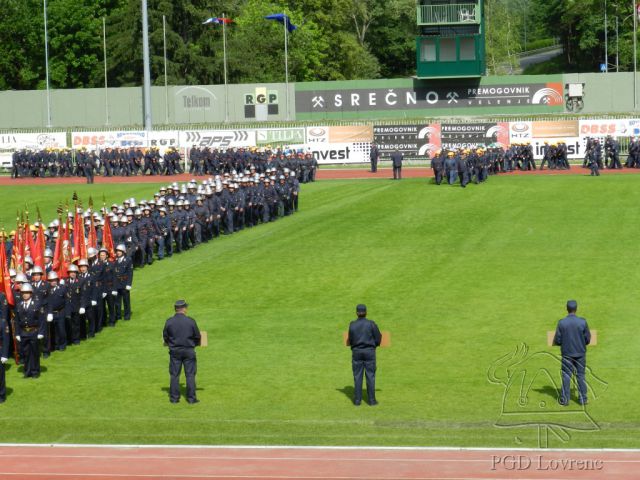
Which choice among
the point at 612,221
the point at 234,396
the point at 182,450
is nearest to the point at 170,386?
the point at 234,396

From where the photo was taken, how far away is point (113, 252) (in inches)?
979

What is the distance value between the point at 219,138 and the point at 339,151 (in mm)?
6201

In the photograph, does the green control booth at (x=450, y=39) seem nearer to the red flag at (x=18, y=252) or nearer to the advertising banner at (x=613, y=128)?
the advertising banner at (x=613, y=128)

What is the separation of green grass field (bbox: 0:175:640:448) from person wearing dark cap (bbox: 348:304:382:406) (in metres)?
0.49

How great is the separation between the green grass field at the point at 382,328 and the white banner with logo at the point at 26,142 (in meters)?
22.3

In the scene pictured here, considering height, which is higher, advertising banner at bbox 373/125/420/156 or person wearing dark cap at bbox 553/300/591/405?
advertising banner at bbox 373/125/420/156

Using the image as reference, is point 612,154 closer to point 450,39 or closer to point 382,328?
point 450,39

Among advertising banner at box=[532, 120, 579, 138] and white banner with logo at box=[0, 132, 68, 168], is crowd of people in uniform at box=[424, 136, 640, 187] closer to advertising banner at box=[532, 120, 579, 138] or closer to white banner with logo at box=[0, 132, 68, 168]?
advertising banner at box=[532, 120, 579, 138]

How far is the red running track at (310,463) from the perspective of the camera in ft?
46.0

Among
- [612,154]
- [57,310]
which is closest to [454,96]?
[612,154]

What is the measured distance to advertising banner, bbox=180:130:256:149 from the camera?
59.5 m

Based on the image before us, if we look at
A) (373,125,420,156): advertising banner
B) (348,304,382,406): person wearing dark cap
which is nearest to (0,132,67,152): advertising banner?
(373,125,420,156): advertising banner

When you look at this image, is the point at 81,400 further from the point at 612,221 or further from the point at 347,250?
the point at 612,221

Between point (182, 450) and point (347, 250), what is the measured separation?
58.1 feet
